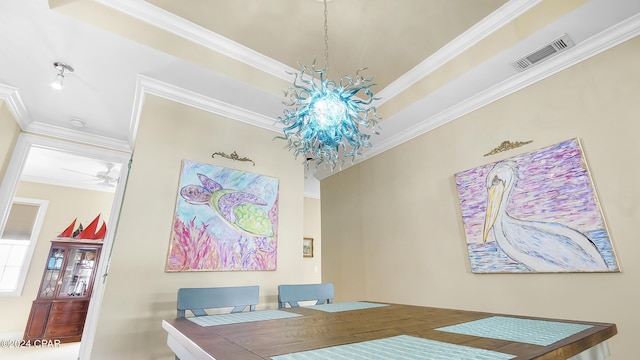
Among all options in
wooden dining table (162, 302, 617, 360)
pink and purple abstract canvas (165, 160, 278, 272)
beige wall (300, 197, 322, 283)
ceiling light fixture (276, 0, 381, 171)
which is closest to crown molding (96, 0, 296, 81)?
ceiling light fixture (276, 0, 381, 171)

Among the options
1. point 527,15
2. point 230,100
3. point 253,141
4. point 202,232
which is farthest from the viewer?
point 253,141

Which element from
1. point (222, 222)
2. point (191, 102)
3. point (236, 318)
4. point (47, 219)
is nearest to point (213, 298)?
point (236, 318)

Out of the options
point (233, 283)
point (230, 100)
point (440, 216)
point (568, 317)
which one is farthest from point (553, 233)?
point (230, 100)

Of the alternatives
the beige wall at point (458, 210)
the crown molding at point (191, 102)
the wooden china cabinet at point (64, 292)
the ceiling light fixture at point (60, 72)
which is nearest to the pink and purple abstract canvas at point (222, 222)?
the crown molding at point (191, 102)

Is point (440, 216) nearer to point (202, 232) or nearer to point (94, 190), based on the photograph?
point (202, 232)

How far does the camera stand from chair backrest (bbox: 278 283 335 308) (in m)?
2.00

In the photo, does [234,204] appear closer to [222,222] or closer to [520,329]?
[222,222]

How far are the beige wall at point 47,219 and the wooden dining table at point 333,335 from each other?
546 centimetres

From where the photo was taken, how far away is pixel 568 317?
1.87 meters

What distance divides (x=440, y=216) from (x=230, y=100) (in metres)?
2.35

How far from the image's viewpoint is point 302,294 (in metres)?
2.08

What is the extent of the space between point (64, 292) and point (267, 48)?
5.29 metres

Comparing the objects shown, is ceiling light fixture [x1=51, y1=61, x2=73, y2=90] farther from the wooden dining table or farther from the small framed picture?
the small framed picture

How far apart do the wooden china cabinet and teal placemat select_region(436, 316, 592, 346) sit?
588cm
